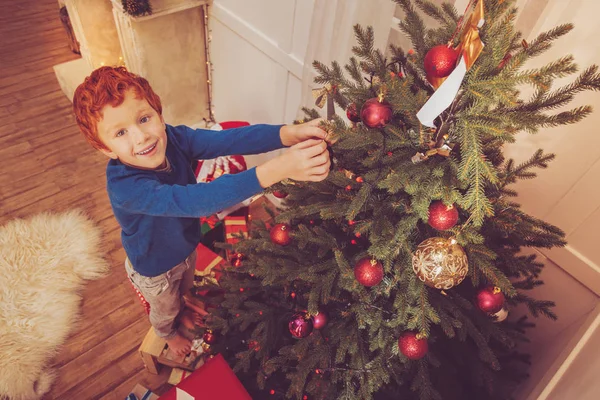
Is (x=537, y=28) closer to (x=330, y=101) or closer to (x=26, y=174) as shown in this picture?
Result: (x=330, y=101)

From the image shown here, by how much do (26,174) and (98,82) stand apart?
2.23 meters

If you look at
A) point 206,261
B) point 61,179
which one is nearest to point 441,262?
point 206,261

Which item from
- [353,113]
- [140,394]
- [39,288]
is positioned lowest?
[140,394]

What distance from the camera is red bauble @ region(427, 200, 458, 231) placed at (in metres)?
0.89

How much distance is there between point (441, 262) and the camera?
91 centimetres

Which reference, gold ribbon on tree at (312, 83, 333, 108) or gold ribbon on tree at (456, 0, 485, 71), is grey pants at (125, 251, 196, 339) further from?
gold ribbon on tree at (456, 0, 485, 71)

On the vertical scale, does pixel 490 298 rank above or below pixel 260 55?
below

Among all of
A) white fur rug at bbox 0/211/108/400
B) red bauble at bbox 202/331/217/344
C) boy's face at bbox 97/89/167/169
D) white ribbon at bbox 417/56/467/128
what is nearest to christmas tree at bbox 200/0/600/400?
white ribbon at bbox 417/56/467/128

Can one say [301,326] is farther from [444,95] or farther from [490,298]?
[444,95]

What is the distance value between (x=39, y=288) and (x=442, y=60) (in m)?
2.42

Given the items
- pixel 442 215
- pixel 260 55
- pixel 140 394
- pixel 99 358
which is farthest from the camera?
pixel 260 55

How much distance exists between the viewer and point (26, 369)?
1.92 meters

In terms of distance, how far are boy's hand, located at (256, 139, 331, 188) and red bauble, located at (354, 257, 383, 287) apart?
27 cm

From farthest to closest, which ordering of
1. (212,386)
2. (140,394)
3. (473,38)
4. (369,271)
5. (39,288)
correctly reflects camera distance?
(39,288) → (140,394) → (212,386) → (369,271) → (473,38)
